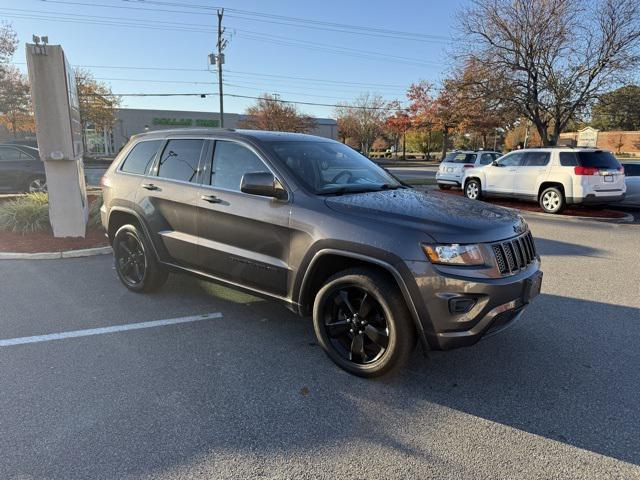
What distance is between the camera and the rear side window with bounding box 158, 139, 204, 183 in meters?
4.36

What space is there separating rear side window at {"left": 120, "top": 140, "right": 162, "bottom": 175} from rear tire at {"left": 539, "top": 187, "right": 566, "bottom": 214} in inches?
414

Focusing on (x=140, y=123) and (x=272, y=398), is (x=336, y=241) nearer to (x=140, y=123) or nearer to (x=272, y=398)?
(x=272, y=398)

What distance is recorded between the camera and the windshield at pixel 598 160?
10930 mm

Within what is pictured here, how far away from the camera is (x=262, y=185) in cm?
346

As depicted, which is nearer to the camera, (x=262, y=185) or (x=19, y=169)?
(x=262, y=185)

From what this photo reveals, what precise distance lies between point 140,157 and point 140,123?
53.4 metres

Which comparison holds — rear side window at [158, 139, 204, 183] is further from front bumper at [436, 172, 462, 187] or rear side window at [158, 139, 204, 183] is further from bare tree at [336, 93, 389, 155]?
bare tree at [336, 93, 389, 155]

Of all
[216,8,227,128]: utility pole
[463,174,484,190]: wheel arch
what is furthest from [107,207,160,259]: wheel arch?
[216,8,227,128]: utility pole

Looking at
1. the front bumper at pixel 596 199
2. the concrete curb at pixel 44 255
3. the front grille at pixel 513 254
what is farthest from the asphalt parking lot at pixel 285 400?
the front bumper at pixel 596 199

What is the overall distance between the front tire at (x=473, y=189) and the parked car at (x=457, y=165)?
68.9 inches

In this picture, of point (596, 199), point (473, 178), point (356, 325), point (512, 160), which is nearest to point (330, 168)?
point (356, 325)

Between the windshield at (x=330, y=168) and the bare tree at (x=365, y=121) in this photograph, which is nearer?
the windshield at (x=330, y=168)

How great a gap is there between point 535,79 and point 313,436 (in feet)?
62.8

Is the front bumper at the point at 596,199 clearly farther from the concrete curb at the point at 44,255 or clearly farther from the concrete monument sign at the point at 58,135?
the concrete monument sign at the point at 58,135
